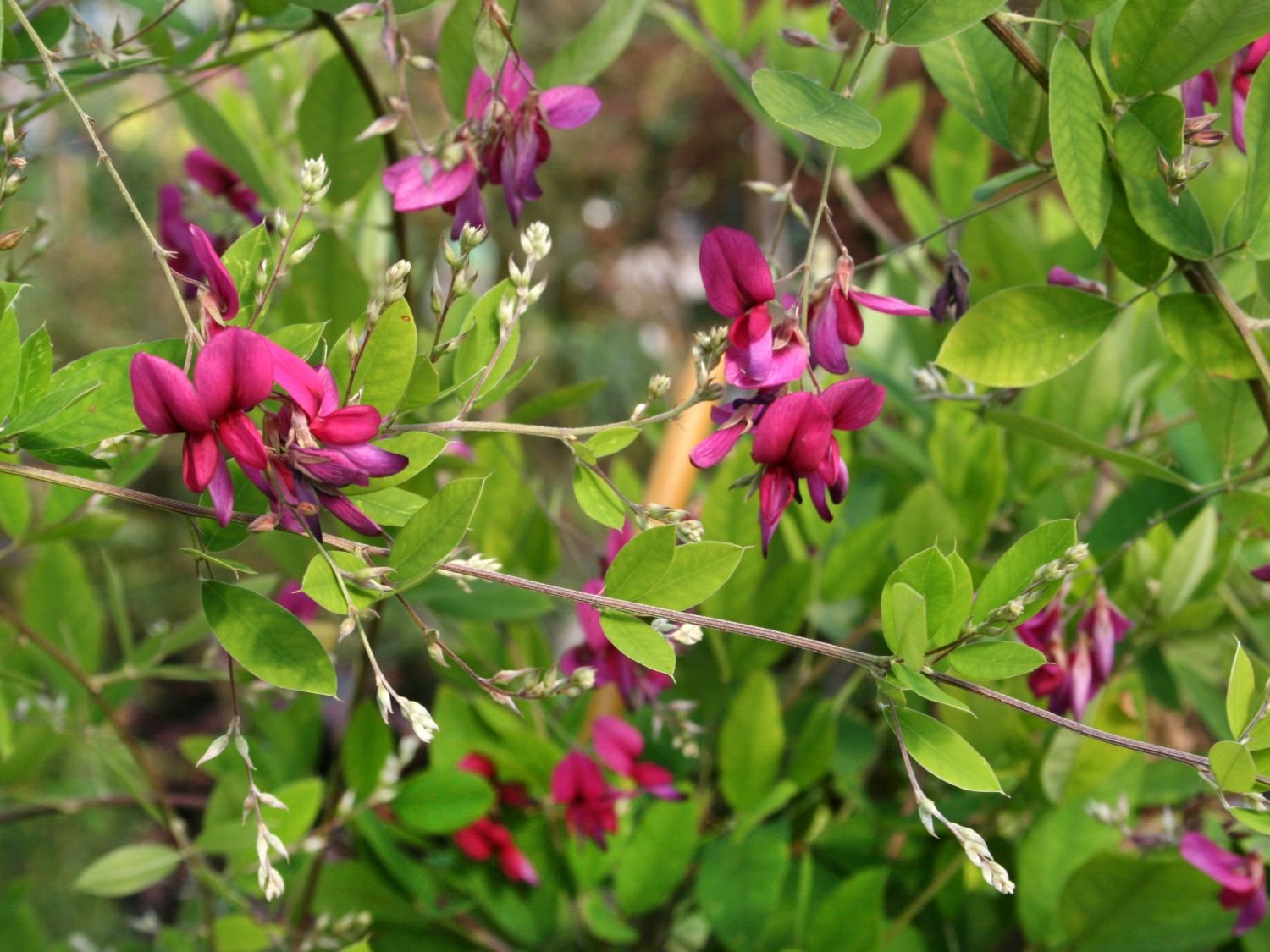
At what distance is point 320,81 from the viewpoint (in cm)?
64

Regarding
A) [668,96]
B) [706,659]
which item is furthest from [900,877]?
[668,96]

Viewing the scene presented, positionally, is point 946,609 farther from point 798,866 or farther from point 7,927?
point 7,927

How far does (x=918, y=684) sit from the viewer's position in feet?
1.30

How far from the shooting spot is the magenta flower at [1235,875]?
57cm

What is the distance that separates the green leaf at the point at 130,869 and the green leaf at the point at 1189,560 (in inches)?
24.9

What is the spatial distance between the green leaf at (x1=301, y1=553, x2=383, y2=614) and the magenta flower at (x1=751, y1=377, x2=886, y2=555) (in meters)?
0.16

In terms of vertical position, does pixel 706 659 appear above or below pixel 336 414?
below

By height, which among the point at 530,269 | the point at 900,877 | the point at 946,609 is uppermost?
the point at 530,269

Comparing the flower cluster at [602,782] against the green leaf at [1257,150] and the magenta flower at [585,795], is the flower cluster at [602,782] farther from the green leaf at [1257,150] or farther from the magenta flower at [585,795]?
the green leaf at [1257,150]

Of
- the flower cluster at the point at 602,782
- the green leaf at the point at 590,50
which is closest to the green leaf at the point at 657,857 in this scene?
the flower cluster at the point at 602,782

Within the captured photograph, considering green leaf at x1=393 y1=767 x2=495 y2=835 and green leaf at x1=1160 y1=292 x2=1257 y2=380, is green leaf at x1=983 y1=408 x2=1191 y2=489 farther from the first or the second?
green leaf at x1=393 y1=767 x2=495 y2=835

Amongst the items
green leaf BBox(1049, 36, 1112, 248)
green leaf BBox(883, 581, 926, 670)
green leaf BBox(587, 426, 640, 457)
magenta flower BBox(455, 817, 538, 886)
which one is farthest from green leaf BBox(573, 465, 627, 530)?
magenta flower BBox(455, 817, 538, 886)

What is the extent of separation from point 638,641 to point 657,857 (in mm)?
302

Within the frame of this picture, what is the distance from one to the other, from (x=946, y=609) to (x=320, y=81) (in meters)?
0.47
